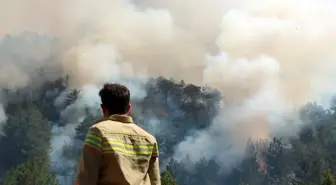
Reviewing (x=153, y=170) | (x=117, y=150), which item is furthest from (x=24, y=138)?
(x=117, y=150)

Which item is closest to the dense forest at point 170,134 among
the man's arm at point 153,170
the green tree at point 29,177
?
the green tree at point 29,177

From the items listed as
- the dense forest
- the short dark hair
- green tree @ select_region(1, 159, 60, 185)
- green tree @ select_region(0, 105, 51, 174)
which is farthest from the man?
green tree @ select_region(0, 105, 51, 174)

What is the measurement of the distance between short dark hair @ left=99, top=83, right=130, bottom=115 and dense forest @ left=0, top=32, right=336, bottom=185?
127 ft

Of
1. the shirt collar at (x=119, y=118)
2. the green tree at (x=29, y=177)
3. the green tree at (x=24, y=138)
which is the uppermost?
the green tree at (x=24, y=138)

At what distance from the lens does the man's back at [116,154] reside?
2500 mm

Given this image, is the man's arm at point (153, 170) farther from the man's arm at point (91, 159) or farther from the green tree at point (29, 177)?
the green tree at point (29, 177)

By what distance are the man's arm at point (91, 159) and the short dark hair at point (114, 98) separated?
0.25 meters

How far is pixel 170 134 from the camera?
50469mm

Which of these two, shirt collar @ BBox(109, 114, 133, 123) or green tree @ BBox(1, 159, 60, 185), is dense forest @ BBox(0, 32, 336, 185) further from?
shirt collar @ BBox(109, 114, 133, 123)

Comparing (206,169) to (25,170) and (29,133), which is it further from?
(25,170)

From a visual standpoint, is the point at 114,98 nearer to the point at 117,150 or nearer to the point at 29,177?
the point at 117,150

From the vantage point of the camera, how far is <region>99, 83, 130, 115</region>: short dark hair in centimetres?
273

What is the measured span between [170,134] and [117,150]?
48061 millimetres

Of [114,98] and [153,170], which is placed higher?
[114,98]
